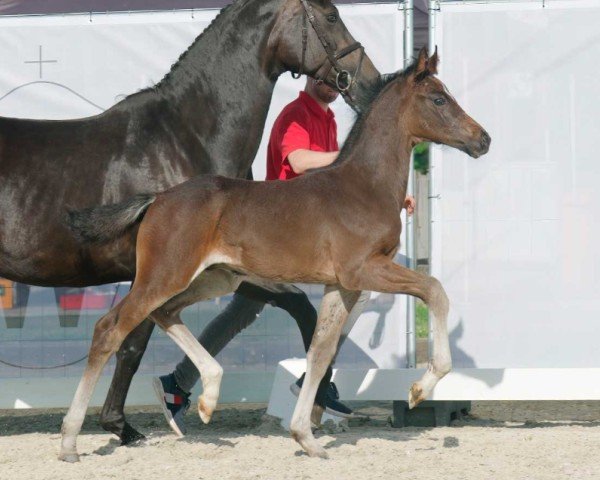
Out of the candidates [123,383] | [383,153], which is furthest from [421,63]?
[123,383]

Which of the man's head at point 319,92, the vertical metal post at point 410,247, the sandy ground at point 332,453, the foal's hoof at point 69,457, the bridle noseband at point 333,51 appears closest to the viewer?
the sandy ground at point 332,453

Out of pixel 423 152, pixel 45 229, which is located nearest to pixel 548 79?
pixel 45 229

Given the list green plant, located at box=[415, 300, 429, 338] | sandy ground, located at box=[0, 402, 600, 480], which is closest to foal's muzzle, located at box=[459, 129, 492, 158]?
sandy ground, located at box=[0, 402, 600, 480]

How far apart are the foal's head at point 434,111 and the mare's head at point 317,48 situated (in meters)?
0.36

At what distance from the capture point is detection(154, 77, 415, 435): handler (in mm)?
6008

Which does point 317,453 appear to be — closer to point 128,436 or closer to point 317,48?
point 128,436

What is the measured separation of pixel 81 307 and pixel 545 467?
10.4 feet

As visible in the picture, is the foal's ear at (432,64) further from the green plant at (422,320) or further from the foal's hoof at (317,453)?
the green plant at (422,320)

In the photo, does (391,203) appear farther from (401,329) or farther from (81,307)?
(81,307)

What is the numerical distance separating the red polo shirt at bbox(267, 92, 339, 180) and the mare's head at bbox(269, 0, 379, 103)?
0.43 m

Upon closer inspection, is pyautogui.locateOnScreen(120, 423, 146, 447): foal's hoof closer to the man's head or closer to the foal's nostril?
the man's head

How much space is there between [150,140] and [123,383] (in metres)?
1.24

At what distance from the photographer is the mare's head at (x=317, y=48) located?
568 centimetres

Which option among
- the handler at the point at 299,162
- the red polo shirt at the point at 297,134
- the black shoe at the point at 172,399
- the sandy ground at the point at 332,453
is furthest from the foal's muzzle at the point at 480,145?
the black shoe at the point at 172,399
